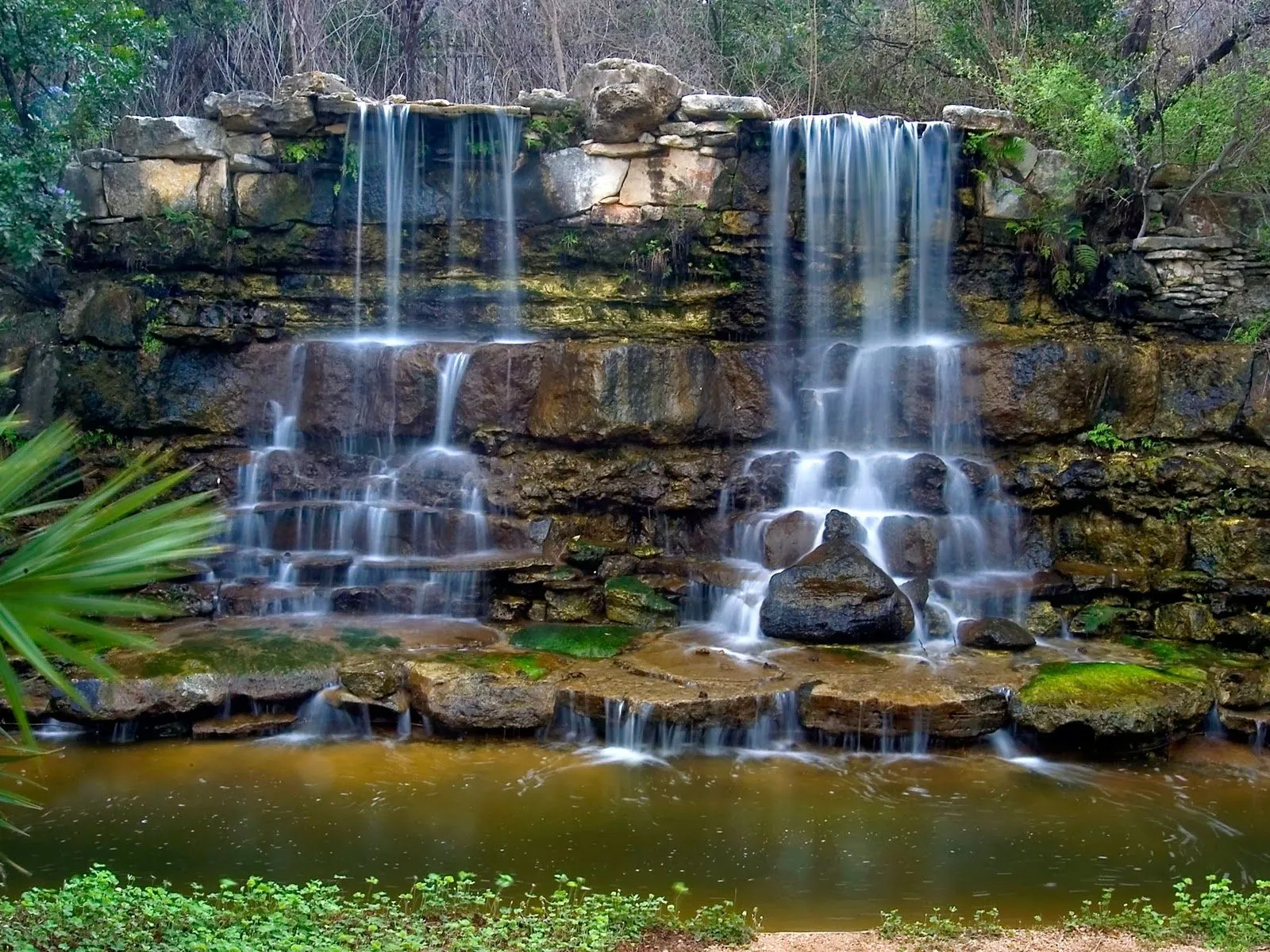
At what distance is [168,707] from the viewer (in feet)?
30.5

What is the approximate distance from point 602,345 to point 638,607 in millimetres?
3220

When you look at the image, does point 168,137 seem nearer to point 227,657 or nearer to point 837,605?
point 227,657

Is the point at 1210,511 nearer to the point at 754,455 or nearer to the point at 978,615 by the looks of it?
the point at 978,615

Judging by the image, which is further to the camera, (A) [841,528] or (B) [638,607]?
(A) [841,528]

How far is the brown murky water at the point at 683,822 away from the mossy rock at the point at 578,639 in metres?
1.38

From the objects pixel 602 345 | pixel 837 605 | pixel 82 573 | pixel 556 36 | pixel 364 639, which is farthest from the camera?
pixel 556 36

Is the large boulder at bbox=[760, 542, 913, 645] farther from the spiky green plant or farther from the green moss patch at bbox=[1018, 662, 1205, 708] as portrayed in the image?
the spiky green plant

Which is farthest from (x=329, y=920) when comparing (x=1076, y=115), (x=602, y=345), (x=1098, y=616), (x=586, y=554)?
(x=1076, y=115)

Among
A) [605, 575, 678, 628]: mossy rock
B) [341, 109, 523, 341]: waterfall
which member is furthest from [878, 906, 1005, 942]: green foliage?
[341, 109, 523, 341]: waterfall

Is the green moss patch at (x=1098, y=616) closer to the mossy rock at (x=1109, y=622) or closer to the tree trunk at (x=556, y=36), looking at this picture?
the mossy rock at (x=1109, y=622)

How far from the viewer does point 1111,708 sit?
9078mm

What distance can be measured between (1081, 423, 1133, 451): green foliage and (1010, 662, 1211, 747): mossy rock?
3.62m

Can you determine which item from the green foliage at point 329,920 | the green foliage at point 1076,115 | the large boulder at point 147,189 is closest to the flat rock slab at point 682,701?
the green foliage at point 329,920

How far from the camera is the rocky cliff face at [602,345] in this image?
1198 cm
